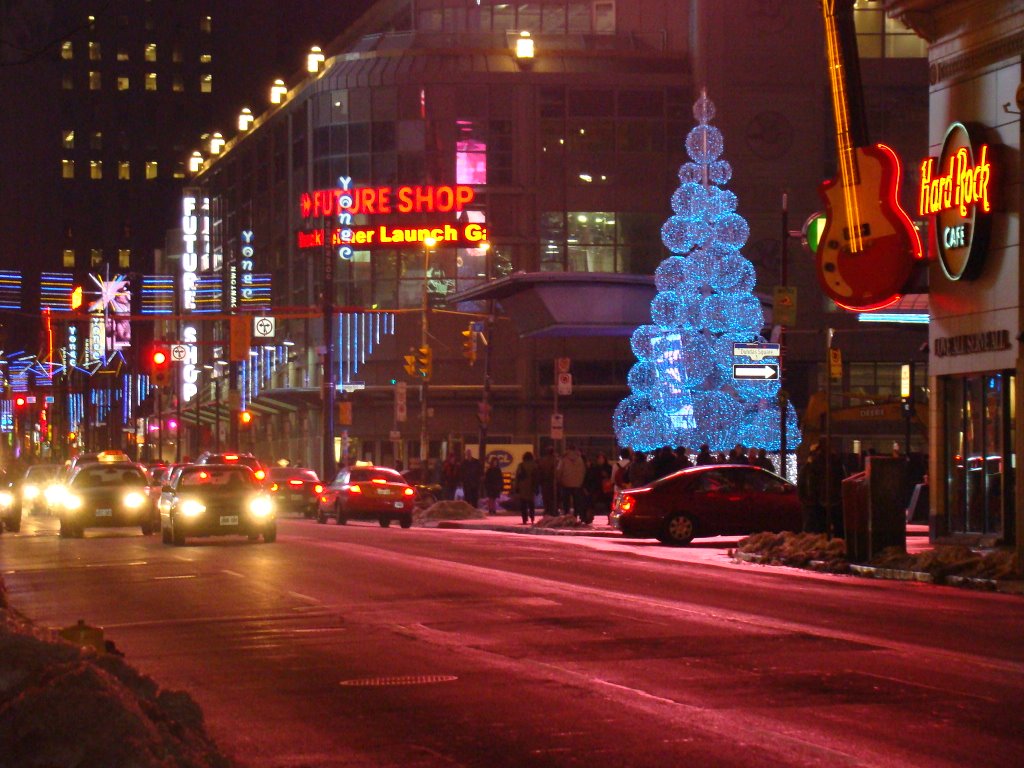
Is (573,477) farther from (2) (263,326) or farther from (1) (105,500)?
(2) (263,326)

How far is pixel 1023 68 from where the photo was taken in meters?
26.0

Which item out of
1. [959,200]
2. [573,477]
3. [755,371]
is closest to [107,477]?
[573,477]

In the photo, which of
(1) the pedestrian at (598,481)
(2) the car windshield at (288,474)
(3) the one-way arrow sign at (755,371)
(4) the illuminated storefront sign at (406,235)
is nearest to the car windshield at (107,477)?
(1) the pedestrian at (598,481)

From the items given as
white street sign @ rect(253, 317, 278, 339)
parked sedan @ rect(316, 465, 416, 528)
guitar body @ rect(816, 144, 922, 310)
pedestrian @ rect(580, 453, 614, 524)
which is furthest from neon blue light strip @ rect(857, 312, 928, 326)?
white street sign @ rect(253, 317, 278, 339)

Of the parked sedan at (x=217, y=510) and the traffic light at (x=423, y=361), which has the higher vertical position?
the traffic light at (x=423, y=361)

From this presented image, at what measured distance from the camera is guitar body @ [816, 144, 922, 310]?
29234 mm

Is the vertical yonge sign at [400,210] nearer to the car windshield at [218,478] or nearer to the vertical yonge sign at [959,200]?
the car windshield at [218,478]

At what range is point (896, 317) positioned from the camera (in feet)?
111

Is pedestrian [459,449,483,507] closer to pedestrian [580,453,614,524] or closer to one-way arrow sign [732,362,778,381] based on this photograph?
pedestrian [580,453,614,524]

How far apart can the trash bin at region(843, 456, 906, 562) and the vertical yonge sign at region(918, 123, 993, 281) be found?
195 inches

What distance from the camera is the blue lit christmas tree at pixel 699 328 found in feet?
152

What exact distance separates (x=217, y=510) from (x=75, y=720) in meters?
24.4

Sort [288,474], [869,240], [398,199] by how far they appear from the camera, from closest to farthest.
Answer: [869,240], [288,474], [398,199]

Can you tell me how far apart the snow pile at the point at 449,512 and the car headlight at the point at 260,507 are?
564 inches
